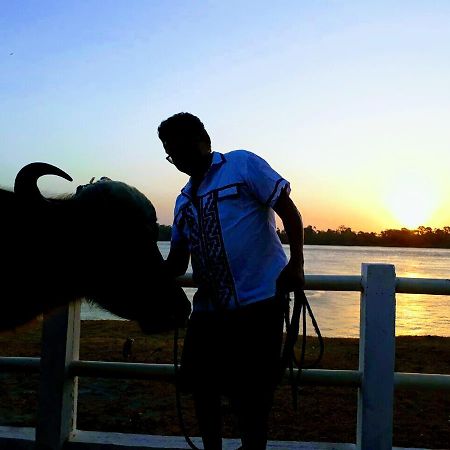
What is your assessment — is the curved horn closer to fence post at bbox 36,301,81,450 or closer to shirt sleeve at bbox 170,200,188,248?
shirt sleeve at bbox 170,200,188,248

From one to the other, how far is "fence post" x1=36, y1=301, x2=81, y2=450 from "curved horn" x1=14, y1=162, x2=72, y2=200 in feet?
4.08

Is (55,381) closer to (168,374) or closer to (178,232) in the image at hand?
(168,374)

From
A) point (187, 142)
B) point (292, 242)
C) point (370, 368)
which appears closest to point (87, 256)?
point (187, 142)

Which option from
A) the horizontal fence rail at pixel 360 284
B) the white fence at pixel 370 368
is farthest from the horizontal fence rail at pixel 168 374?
the horizontal fence rail at pixel 360 284

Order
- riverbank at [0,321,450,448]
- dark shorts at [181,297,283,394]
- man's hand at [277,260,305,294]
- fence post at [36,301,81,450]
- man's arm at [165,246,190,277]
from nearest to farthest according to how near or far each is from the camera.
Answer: man's hand at [277,260,305,294], dark shorts at [181,297,283,394], man's arm at [165,246,190,277], fence post at [36,301,81,450], riverbank at [0,321,450,448]

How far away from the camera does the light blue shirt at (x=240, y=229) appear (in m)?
3.10

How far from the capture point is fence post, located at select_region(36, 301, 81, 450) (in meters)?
4.20

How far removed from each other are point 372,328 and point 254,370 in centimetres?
110

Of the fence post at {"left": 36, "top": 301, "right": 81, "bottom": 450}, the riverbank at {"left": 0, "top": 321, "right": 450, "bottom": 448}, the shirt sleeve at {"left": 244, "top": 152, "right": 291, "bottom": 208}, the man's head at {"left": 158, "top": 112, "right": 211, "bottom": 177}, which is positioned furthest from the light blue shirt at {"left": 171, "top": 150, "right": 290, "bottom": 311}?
the riverbank at {"left": 0, "top": 321, "right": 450, "bottom": 448}

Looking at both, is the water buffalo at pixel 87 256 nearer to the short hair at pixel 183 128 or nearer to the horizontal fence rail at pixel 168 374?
the short hair at pixel 183 128

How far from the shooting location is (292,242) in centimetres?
310

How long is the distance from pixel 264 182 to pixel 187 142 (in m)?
0.48

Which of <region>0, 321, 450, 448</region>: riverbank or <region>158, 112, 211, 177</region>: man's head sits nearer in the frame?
<region>158, 112, 211, 177</region>: man's head

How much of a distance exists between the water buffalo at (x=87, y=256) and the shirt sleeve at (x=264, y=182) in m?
0.67
